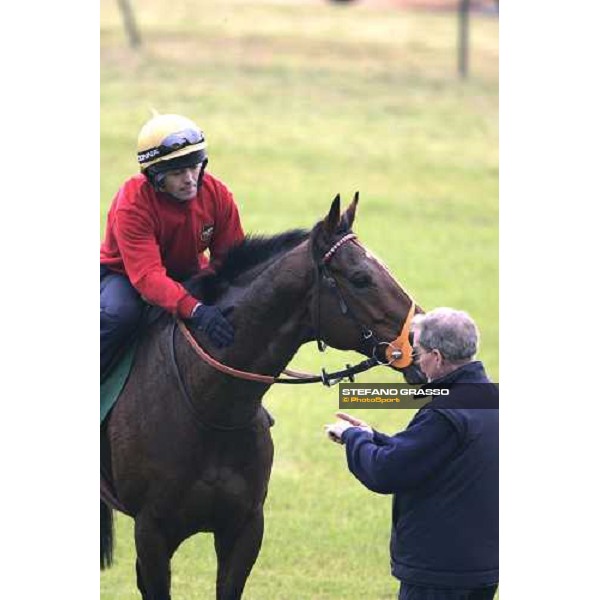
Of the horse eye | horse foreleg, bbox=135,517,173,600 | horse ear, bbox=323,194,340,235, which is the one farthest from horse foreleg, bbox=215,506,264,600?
horse ear, bbox=323,194,340,235

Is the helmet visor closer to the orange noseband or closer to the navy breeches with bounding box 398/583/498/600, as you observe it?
the orange noseband

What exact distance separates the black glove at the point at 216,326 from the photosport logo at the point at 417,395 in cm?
63

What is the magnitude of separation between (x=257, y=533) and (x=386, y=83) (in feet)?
20.3

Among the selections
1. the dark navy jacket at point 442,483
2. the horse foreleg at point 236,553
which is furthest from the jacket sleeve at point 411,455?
the horse foreleg at point 236,553

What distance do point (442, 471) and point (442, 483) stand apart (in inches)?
2.0

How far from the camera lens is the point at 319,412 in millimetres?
9742

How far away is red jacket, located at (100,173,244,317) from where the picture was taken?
6010 millimetres

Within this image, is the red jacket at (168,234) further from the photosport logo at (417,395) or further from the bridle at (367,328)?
the photosport logo at (417,395)

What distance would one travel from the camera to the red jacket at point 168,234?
601 cm

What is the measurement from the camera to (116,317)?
6.25m

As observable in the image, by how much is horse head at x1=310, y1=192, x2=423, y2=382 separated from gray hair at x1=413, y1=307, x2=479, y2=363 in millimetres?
363
